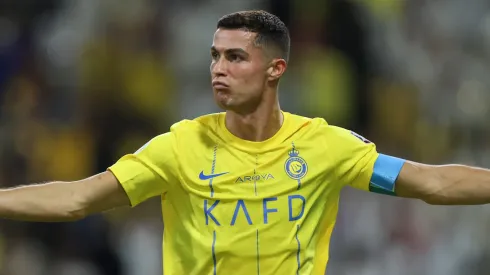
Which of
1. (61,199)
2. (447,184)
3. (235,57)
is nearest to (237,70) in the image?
(235,57)

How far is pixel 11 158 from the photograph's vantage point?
28.0 feet

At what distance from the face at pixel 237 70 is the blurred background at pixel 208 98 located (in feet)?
11.6

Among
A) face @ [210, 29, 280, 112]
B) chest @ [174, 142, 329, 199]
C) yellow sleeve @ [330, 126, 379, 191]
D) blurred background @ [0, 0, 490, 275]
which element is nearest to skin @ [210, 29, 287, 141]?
face @ [210, 29, 280, 112]

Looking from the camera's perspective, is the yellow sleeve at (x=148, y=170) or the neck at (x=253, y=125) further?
the neck at (x=253, y=125)

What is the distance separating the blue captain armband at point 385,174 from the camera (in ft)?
16.4

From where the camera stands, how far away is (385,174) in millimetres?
5016

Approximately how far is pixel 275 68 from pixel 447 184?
107 cm

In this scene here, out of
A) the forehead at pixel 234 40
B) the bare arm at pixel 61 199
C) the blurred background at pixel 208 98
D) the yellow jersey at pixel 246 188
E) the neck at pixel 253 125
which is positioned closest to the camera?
the bare arm at pixel 61 199

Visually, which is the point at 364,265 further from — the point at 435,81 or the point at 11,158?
the point at 11,158

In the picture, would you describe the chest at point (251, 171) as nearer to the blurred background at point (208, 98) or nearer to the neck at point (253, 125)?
the neck at point (253, 125)

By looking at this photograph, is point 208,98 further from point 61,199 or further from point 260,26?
point 61,199

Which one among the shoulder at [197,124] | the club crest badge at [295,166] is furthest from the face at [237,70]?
the club crest badge at [295,166]

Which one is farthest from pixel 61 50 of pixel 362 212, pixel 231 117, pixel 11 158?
pixel 231 117

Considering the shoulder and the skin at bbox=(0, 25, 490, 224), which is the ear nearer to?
the skin at bbox=(0, 25, 490, 224)
